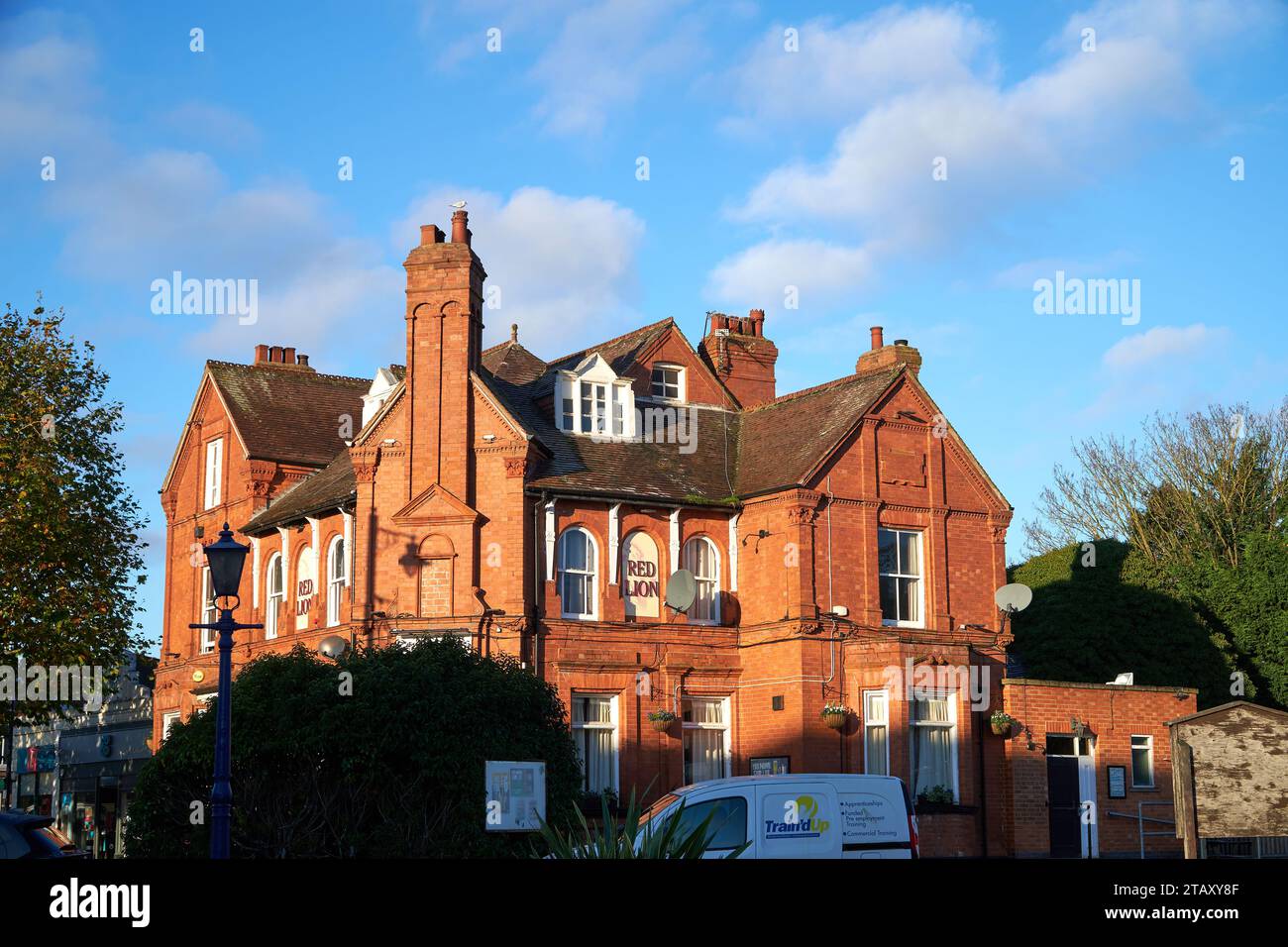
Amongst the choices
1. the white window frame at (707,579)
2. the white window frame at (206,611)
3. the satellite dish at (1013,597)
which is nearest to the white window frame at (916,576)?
the satellite dish at (1013,597)

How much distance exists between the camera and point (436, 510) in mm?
31078

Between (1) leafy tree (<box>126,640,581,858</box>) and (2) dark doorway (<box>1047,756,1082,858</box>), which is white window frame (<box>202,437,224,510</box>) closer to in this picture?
(1) leafy tree (<box>126,640,581,858</box>)

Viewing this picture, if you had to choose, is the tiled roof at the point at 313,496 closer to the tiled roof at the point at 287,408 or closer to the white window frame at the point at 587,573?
the tiled roof at the point at 287,408

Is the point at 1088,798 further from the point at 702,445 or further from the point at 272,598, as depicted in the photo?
the point at 272,598

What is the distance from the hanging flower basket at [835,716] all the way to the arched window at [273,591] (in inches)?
546

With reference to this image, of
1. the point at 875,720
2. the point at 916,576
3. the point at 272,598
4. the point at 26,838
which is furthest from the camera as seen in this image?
the point at 272,598

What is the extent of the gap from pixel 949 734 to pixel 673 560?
281 inches

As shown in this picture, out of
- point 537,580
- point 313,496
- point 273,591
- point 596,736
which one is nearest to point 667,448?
point 537,580

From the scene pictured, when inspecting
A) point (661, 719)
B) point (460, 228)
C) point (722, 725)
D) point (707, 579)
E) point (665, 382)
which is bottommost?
point (722, 725)

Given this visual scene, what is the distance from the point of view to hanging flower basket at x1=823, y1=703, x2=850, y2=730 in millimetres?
30266

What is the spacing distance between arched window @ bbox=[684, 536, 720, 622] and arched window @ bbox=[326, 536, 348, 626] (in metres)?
7.93

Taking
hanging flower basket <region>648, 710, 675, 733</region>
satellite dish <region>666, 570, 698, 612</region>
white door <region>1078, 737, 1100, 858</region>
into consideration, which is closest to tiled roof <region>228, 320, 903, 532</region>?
satellite dish <region>666, 570, 698, 612</region>

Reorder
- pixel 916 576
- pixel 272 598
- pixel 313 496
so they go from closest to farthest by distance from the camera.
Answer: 1. pixel 916 576
2. pixel 313 496
3. pixel 272 598

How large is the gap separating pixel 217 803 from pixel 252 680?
742cm
